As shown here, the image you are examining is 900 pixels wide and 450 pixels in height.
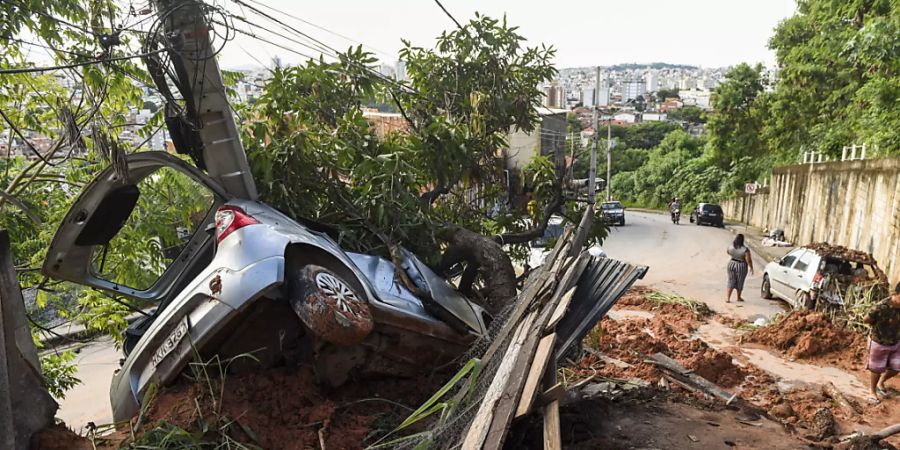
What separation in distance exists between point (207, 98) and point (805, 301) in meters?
10.9

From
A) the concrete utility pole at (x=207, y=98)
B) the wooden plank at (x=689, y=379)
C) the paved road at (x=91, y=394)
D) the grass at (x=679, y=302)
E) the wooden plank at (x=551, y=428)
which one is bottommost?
the paved road at (x=91, y=394)

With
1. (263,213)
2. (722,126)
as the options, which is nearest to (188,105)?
(263,213)

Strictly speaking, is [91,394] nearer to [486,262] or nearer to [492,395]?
[486,262]

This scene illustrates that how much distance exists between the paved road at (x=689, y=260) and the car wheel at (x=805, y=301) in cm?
82

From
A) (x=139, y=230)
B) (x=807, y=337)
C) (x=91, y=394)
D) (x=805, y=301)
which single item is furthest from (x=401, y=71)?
(x=91, y=394)

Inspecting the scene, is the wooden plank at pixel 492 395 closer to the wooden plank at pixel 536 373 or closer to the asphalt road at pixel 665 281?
the wooden plank at pixel 536 373

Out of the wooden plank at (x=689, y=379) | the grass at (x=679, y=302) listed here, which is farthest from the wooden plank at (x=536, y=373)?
the grass at (x=679, y=302)

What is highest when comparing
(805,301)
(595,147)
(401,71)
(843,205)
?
(401,71)

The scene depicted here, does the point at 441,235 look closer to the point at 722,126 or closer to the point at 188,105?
the point at 188,105

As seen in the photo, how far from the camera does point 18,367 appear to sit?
9.58 ft

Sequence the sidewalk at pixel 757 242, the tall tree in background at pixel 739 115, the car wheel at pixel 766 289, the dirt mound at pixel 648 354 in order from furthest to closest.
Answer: the tall tree in background at pixel 739 115, the sidewalk at pixel 757 242, the car wheel at pixel 766 289, the dirt mound at pixel 648 354

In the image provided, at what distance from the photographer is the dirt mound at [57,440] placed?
289 cm

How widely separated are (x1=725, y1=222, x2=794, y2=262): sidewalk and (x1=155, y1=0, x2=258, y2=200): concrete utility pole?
19357 mm

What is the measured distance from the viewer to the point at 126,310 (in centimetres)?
632
